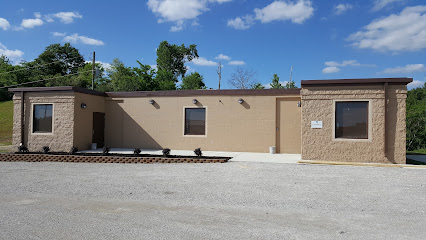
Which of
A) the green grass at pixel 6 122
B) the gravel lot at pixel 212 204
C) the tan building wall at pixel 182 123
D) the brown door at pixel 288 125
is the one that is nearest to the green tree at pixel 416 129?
the brown door at pixel 288 125

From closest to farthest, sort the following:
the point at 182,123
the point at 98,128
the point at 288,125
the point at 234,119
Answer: the point at 288,125
the point at 234,119
the point at 182,123
the point at 98,128

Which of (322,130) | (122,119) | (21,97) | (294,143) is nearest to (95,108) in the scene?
(122,119)

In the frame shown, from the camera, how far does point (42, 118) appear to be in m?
16.2

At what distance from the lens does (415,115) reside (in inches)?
1467

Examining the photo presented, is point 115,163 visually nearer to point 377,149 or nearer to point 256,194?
point 256,194

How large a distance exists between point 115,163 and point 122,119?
616 centimetres

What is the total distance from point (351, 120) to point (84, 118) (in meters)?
13.1

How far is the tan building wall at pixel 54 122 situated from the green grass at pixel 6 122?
25.7 feet

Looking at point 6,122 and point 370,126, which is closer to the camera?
point 370,126

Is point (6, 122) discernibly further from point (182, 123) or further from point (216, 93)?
point (216, 93)

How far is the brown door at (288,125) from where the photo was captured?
15297 millimetres

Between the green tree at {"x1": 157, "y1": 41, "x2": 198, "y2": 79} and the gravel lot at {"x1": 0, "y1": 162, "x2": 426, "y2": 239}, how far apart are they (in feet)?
154

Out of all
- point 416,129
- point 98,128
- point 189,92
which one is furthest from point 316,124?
point 416,129

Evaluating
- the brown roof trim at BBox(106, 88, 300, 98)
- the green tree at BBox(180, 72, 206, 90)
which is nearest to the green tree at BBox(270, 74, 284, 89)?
the green tree at BBox(180, 72, 206, 90)
